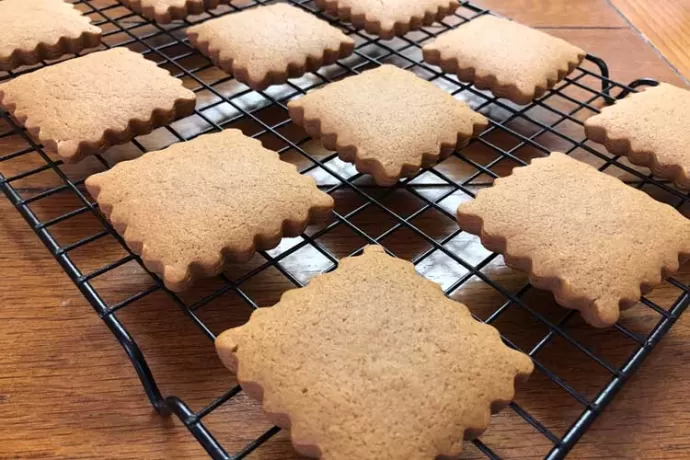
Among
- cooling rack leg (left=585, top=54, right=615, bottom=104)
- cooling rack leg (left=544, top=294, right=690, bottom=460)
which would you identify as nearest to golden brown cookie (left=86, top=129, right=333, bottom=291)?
cooling rack leg (left=544, top=294, right=690, bottom=460)

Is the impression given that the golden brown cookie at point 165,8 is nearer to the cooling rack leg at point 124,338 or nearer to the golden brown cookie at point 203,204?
the golden brown cookie at point 203,204

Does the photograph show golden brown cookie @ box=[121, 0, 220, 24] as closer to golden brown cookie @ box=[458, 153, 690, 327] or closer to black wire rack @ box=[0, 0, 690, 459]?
black wire rack @ box=[0, 0, 690, 459]

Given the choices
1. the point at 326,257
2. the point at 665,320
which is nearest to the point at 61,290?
the point at 326,257

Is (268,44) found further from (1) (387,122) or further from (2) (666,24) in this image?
(2) (666,24)

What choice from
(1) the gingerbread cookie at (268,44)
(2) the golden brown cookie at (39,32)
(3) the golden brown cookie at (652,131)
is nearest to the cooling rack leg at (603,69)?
(3) the golden brown cookie at (652,131)

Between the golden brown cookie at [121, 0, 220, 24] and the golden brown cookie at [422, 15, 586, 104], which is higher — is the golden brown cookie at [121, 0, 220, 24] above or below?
below
